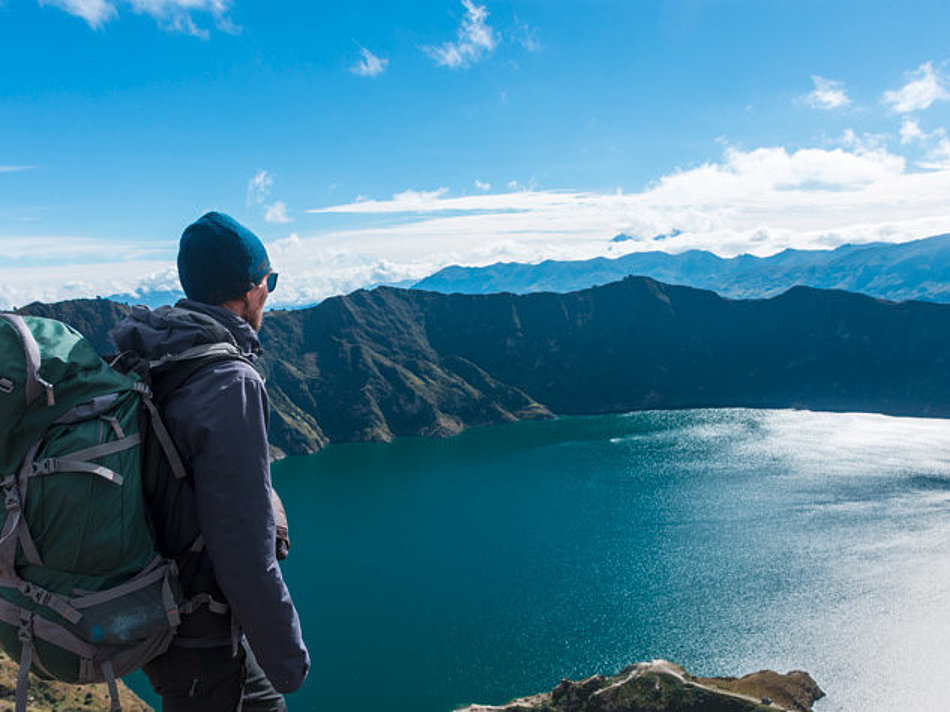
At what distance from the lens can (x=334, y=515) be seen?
457ft

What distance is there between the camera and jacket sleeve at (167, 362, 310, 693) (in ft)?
11.6

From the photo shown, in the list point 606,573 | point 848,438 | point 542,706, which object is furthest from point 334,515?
point 848,438

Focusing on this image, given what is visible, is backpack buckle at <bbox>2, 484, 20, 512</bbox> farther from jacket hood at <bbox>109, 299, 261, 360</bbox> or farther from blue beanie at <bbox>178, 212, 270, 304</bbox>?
blue beanie at <bbox>178, 212, 270, 304</bbox>

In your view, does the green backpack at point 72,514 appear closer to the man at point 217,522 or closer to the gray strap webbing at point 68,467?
the gray strap webbing at point 68,467

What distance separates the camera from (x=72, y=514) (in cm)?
325

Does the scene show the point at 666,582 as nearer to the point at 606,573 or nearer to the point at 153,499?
the point at 606,573

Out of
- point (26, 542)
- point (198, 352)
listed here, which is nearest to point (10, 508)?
point (26, 542)

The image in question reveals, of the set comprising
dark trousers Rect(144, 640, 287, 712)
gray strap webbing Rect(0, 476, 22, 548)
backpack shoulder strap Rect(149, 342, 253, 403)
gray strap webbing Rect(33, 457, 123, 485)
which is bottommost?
dark trousers Rect(144, 640, 287, 712)

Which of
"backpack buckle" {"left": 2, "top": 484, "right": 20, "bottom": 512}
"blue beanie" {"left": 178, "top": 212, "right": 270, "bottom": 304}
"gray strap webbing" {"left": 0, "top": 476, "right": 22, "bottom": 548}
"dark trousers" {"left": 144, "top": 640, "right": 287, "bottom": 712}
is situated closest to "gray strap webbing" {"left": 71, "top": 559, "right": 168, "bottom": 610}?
"gray strap webbing" {"left": 0, "top": 476, "right": 22, "bottom": 548}

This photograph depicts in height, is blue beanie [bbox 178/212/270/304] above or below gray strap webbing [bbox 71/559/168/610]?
above

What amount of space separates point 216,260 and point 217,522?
192 centimetres

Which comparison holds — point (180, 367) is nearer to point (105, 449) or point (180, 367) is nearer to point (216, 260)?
point (105, 449)

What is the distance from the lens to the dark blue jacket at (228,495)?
353cm

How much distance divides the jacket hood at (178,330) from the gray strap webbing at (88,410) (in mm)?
446
